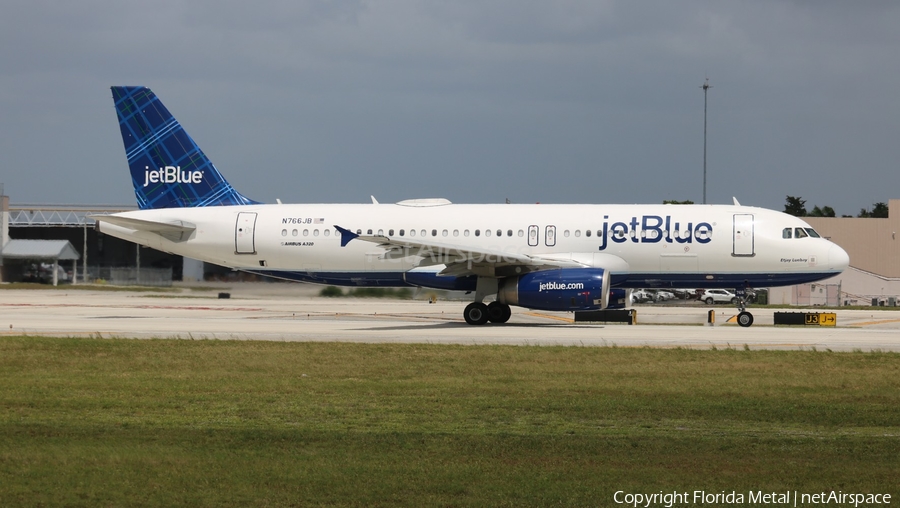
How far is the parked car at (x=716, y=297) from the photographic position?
6700cm

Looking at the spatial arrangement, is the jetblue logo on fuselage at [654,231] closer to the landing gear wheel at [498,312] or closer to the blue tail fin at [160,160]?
the landing gear wheel at [498,312]

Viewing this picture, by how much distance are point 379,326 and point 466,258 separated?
370 cm

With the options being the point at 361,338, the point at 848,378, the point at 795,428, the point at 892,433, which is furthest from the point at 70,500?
the point at 361,338

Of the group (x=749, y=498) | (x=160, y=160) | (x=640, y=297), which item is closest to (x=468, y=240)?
(x=160, y=160)

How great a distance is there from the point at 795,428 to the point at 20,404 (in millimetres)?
10878

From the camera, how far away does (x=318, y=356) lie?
20.6 m

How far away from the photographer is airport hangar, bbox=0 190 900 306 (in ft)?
219

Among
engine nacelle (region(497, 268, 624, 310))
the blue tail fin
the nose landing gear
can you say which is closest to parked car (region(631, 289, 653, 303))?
the nose landing gear

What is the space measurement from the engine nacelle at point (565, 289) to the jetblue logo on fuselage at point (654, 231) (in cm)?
251

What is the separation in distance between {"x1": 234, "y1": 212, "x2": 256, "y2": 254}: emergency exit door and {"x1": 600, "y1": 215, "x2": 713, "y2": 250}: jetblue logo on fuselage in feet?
39.4

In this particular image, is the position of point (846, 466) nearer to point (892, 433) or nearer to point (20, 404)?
point (892, 433)

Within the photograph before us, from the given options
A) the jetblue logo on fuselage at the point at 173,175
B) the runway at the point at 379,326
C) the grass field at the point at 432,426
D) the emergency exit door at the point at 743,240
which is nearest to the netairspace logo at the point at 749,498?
the grass field at the point at 432,426

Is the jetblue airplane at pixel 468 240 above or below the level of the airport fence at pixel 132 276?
above

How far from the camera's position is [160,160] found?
35000 mm
